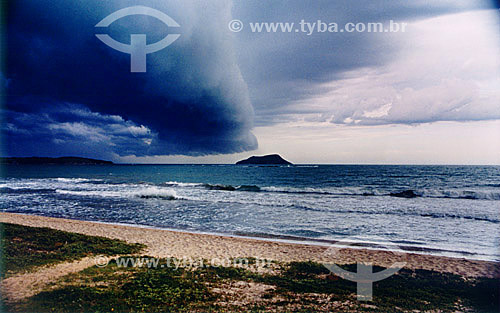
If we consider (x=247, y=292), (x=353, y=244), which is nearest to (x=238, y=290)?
(x=247, y=292)

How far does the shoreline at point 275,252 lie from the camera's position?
8859mm

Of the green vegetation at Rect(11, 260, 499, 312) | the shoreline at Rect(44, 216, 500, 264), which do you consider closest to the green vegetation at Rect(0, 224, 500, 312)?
the green vegetation at Rect(11, 260, 499, 312)

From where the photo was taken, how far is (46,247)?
9.43 meters

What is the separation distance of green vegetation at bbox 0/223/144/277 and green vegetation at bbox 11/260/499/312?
1.68 m

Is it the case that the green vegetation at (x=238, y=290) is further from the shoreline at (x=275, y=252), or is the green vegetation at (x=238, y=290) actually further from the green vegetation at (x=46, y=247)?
the shoreline at (x=275, y=252)

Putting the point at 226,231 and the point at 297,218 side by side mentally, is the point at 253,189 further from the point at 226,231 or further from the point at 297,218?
the point at 226,231

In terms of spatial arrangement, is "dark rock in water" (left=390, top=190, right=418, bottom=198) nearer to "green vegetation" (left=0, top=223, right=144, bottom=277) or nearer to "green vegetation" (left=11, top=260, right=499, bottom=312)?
"green vegetation" (left=11, top=260, right=499, bottom=312)

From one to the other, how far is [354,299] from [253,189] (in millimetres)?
29448

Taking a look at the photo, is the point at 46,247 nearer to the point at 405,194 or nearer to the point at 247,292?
the point at 247,292

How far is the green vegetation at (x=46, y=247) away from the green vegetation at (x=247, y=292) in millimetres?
1678

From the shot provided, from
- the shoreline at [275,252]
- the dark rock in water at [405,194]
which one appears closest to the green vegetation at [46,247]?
the shoreline at [275,252]

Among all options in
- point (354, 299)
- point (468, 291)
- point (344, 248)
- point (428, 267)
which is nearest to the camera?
point (354, 299)

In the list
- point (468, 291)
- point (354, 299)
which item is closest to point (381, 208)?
point (468, 291)

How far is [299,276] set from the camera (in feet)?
25.0
